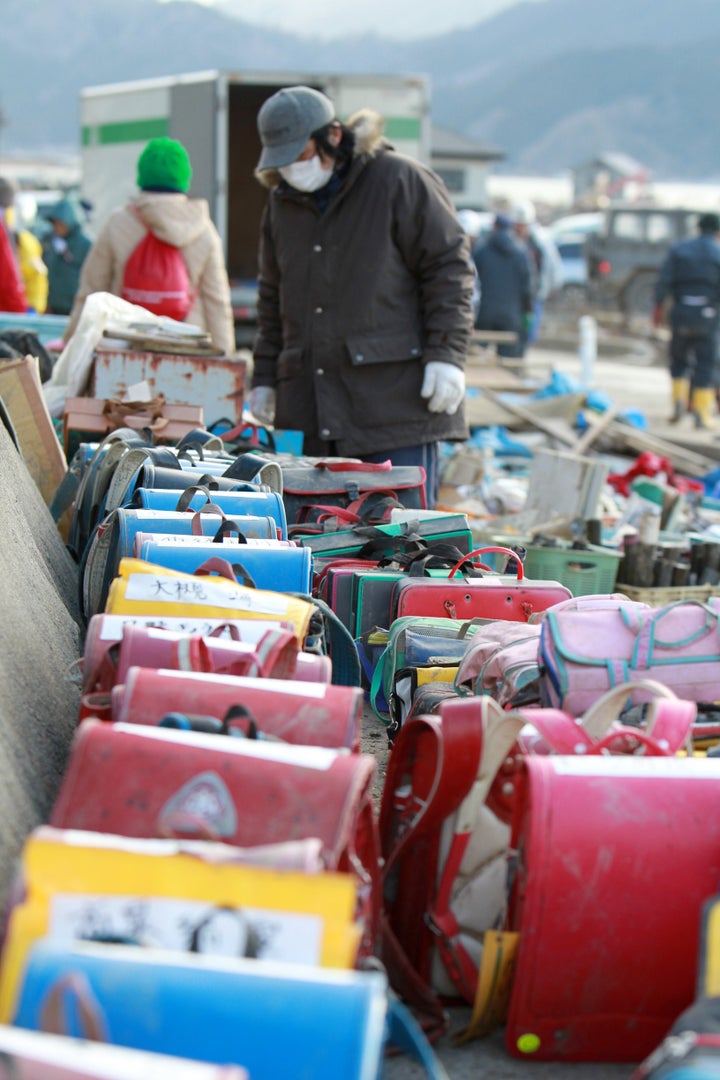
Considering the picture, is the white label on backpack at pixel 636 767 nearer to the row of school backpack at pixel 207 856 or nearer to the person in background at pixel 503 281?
the row of school backpack at pixel 207 856

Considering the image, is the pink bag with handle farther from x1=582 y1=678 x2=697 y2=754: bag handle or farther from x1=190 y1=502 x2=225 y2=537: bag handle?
x1=190 y1=502 x2=225 y2=537: bag handle

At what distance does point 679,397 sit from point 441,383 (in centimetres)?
1070

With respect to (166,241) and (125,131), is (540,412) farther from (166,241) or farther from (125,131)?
(125,131)

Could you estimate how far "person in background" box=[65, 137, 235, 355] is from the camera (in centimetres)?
757

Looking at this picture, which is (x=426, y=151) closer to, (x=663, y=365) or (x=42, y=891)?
(x=663, y=365)

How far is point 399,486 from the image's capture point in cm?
535

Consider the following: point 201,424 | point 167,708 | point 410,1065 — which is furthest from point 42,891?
point 201,424

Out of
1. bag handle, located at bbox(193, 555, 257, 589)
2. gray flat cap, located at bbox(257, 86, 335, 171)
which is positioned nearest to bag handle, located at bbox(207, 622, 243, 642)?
bag handle, located at bbox(193, 555, 257, 589)

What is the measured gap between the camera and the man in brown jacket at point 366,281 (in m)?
5.70

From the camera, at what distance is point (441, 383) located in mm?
5750

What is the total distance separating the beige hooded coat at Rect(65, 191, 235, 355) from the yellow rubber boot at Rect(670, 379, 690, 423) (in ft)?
29.2

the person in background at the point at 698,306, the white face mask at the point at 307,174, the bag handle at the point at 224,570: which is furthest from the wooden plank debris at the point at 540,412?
the bag handle at the point at 224,570

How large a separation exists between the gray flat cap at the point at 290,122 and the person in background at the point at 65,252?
7773 mm

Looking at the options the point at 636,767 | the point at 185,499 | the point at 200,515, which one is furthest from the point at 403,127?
the point at 636,767
